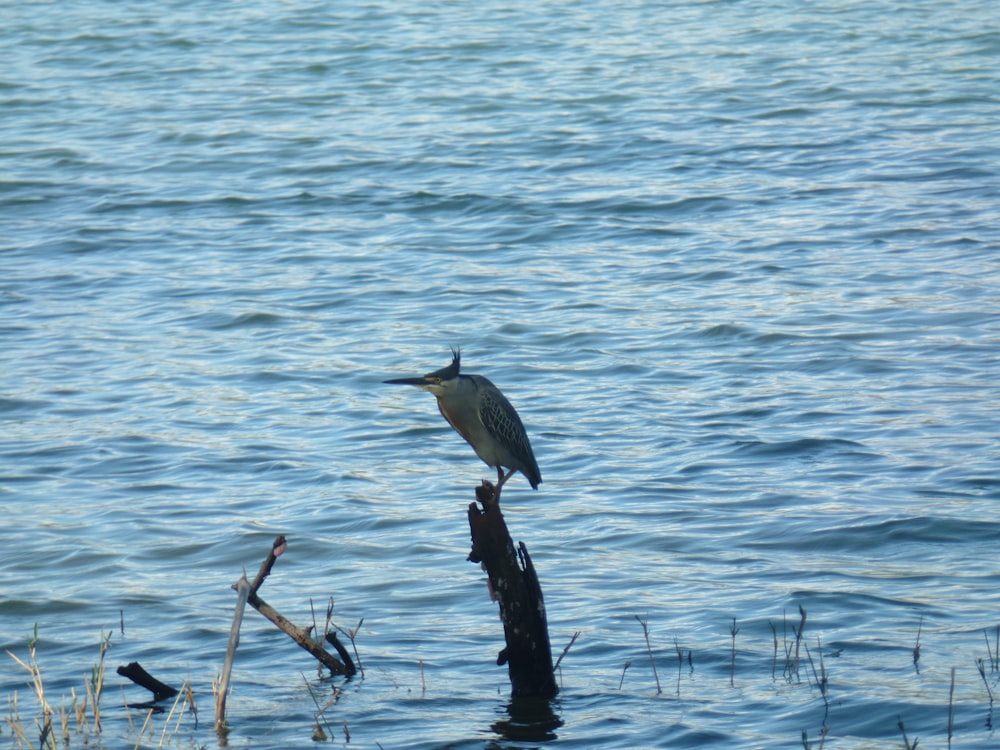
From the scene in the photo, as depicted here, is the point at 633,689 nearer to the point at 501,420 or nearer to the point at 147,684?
the point at 501,420

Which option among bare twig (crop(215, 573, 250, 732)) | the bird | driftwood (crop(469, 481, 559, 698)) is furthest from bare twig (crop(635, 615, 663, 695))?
bare twig (crop(215, 573, 250, 732))

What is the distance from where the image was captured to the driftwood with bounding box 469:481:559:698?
20.0 feet

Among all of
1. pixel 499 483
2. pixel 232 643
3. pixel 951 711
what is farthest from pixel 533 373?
pixel 232 643

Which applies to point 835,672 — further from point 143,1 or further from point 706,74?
point 143,1

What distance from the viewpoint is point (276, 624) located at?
6.02 metres

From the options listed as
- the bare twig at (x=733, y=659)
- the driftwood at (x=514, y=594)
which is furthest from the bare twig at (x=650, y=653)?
the driftwood at (x=514, y=594)

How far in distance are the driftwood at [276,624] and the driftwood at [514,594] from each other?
0.74 meters

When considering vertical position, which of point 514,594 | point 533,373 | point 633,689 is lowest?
point 533,373

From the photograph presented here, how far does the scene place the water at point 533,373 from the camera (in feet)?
22.7

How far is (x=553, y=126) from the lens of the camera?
20.8 metres

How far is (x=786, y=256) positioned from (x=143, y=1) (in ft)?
63.1

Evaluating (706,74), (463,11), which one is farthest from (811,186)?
(463,11)

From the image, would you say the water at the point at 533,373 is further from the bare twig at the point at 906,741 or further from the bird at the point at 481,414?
the bird at the point at 481,414

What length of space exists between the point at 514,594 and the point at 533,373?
593 centimetres
